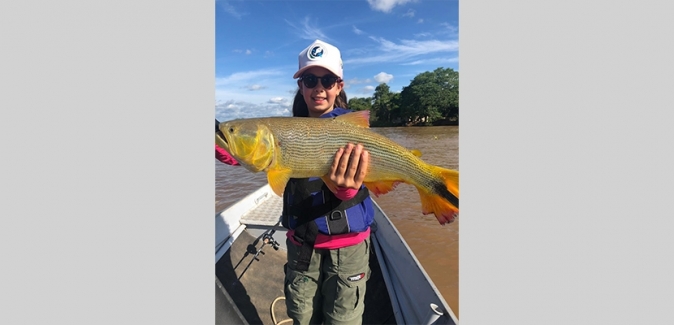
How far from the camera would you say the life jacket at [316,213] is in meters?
2.39

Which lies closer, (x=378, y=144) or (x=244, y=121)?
(x=244, y=121)

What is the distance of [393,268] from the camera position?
409 cm

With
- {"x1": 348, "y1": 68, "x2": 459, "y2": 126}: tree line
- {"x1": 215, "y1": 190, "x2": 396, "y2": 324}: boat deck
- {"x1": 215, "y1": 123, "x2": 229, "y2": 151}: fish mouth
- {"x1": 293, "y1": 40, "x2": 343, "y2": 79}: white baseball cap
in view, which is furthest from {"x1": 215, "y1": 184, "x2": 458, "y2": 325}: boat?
{"x1": 348, "y1": 68, "x2": 459, "y2": 126}: tree line

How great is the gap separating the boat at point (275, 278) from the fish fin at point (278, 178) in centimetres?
185

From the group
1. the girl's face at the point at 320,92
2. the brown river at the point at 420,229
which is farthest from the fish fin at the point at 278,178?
the brown river at the point at 420,229

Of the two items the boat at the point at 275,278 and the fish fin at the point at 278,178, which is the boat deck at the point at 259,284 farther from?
the fish fin at the point at 278,178

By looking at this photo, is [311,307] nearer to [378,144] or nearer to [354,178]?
[354,178]

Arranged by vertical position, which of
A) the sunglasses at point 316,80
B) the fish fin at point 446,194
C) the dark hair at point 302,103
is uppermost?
the sunglasses at point 316,80

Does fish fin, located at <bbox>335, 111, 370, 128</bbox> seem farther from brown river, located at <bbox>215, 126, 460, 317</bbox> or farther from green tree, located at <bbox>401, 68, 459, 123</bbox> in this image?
green tree, located at <bbox>401, 68, 459, 123</bbox>

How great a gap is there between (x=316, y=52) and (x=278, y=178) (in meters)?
1.16

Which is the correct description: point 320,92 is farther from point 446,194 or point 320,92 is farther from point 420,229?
point 420,229

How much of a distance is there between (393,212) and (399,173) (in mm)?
7630

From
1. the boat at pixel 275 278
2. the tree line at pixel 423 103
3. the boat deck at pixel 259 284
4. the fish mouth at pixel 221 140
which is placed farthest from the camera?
the tree line at pixel 423 103

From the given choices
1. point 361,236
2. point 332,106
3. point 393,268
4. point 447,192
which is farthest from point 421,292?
point 332,106
